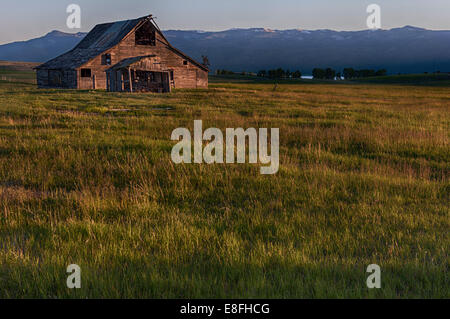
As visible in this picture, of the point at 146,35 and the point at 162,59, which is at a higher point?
the point at 146,35

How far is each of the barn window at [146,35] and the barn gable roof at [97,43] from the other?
78 cm

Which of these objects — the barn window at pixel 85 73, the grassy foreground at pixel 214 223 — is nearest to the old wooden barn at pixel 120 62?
the barn window at pixel 85 73

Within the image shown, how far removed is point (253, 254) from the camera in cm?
431

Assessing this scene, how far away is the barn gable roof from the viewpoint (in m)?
40.9

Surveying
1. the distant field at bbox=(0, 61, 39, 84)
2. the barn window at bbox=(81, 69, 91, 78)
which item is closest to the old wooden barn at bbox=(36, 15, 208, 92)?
the barn window at bbox=(81, 69, 91, 78)

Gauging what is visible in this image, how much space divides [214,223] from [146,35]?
134ft

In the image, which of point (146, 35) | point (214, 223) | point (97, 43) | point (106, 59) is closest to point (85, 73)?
point (106, 59)

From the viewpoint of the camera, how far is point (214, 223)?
17.6ft

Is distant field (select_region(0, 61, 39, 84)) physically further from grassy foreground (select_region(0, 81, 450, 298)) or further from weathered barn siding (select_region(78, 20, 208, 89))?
grassy foreground (select_region(0, 81, 450, 298))

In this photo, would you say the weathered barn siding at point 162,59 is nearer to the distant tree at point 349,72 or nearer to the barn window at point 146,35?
the barn window at point 146,35

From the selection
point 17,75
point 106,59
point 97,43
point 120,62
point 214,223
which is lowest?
point 214,223

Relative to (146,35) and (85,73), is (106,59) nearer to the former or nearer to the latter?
(85,73)
